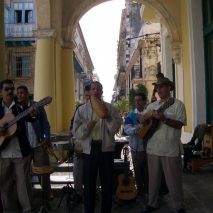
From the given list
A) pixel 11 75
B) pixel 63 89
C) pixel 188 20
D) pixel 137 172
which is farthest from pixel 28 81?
pixel 137 172

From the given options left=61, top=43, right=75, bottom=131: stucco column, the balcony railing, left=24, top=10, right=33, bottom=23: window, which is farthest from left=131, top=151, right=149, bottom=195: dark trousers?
left=24, top=10, right=33, bottom=23: window

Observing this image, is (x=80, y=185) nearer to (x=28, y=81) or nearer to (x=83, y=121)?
(x=83, y=121)

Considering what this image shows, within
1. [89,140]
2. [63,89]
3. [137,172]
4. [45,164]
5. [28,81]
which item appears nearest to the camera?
[89,140]

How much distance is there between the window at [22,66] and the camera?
38.7 meters

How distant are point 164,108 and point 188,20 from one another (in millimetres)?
6650

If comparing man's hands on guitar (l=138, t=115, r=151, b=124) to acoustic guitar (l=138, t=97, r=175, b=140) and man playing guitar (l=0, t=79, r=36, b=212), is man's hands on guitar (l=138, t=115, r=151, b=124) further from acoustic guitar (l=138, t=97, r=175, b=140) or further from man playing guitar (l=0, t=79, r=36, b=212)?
man playing guitar (l=0, t=79, r=36, b=212)

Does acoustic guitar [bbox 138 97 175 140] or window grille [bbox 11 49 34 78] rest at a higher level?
window grille [bbox 11 49 34 78]

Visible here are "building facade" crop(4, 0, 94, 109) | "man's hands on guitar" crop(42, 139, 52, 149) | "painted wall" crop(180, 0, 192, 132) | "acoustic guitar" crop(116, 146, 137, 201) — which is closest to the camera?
"man's hands on guitar" crop(42, 139, 52, 149)

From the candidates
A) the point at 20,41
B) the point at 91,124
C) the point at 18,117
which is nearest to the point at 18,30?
the point at 20,41

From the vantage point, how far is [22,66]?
39.2 meters

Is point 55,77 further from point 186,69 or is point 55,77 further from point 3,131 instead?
point 3,131

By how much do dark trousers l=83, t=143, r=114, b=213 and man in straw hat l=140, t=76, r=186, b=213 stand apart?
2.23 feet

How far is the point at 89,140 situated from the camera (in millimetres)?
5102

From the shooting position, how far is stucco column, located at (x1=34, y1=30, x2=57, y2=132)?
13172 millimetres
